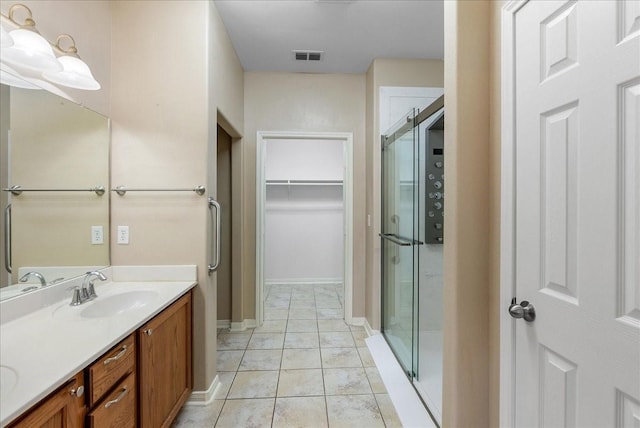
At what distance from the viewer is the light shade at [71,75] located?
143cm

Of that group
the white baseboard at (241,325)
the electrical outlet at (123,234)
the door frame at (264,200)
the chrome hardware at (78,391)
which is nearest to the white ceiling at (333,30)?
the door frame at (264,200)

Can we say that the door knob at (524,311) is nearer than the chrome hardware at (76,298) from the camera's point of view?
Yes

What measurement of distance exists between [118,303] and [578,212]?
6.99 feet

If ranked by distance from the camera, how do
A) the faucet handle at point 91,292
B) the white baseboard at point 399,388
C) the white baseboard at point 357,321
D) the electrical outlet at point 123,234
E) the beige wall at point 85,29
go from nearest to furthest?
1. the beige wall at point 85,29
2. the faucet handle at point 91,292
3. the white baseboard at point 399,388
4. the electrical outlet at point 123,234
5. the white baseboard at point 357,321

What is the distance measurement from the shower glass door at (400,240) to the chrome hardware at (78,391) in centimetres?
195

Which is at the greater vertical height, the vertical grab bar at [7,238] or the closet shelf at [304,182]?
the closet shelf at [304,182]

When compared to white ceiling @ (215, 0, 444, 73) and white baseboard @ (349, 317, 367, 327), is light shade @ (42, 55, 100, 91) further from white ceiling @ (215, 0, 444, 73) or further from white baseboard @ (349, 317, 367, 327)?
white baseboard @ (349, 317, 367, 327)

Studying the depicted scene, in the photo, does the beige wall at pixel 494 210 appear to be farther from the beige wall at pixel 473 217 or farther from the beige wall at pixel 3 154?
the beige wall at pixel 3 154

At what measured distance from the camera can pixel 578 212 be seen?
33.6 inches

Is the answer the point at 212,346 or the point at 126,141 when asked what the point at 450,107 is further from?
the point at 212,346

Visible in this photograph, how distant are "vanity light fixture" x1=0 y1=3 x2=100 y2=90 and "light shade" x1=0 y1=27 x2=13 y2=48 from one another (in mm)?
11

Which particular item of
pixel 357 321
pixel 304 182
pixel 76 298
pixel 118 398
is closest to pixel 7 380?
pixel 118 398

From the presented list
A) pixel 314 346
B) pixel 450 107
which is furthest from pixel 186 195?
pixel 314 346

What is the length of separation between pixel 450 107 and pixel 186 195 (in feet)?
5.35
